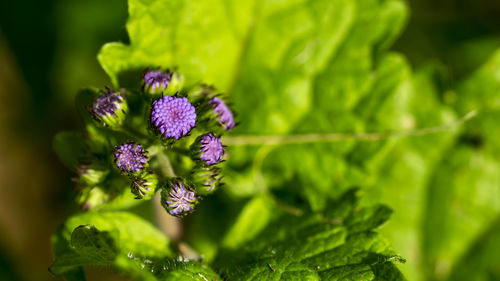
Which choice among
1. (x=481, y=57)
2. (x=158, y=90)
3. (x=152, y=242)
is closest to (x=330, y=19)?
(x=158, y=90)

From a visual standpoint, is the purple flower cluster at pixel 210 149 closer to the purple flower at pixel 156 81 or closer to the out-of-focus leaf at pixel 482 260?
the purple flower at pixel 156 81

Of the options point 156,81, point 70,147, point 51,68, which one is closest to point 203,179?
point 156,81

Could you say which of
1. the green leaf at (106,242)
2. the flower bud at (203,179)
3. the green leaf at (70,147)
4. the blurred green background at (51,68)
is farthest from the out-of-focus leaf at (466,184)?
the green leaf at (70,147)

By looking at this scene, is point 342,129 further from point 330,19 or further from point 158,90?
point 158,90

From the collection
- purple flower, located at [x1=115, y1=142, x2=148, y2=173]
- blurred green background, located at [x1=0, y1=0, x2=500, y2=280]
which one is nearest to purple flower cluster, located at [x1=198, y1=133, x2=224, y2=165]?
purple flower, located at [x1=115, y1=142, x2=148, y2=173]

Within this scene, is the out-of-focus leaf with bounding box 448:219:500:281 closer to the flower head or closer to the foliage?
the foliage

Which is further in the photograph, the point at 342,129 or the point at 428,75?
the point at 428,75
